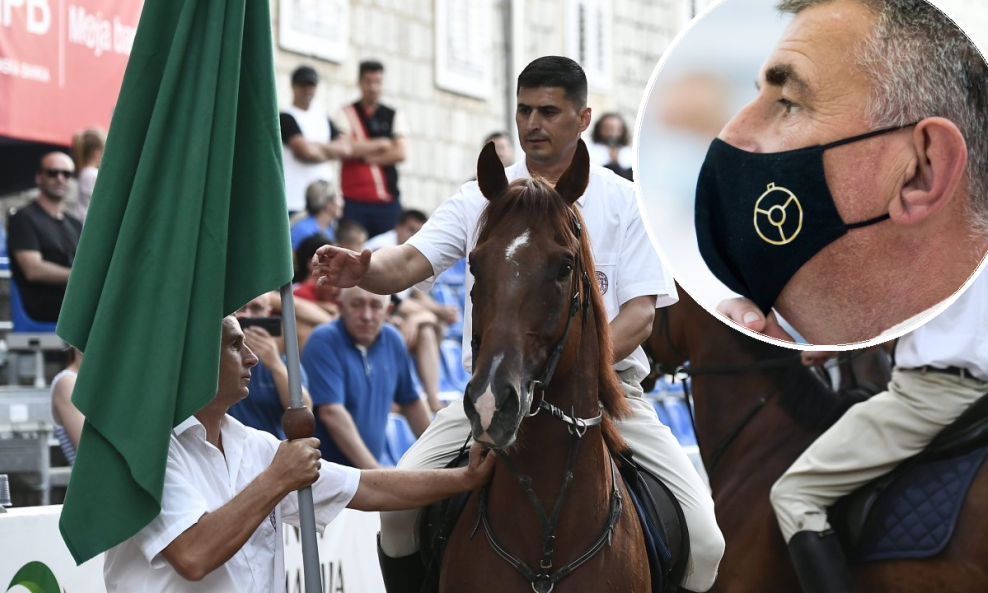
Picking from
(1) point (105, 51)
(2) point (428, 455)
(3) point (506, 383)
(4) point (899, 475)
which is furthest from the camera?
(1) point (105, 51)

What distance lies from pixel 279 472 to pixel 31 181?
732 cm

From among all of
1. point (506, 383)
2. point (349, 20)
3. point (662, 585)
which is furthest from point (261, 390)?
point (349, 20)

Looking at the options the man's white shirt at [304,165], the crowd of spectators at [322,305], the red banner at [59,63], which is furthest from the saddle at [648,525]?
the man's white shirt at [304,165]

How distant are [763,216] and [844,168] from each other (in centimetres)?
13

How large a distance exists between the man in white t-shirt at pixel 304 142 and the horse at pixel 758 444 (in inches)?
192

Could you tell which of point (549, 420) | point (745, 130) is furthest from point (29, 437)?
point (745, 130)

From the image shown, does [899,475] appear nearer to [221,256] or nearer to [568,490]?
[568,490]

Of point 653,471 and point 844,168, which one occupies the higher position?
point 844,168

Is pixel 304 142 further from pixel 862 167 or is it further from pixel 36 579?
pixel 862 167

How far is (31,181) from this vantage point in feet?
33.1

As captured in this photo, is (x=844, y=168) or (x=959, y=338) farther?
(x=959, y=338)

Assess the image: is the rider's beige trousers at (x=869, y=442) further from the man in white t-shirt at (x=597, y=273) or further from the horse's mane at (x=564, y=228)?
the horse's mane at (x=564, y=228)

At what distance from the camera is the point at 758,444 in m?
6.71

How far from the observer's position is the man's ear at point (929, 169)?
5.17 ft
